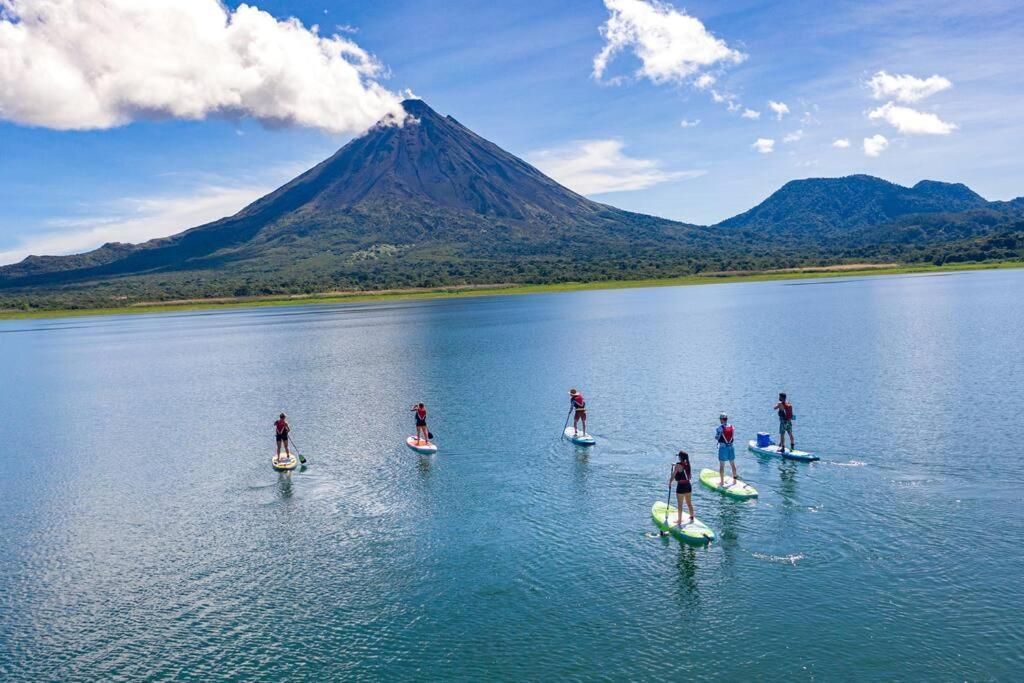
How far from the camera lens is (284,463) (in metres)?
39.1

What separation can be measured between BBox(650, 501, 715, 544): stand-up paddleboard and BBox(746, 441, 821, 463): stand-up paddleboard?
1007 centimetres

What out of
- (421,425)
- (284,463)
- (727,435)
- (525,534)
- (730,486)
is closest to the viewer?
(525,534)

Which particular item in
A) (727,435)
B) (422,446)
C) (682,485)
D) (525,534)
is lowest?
(525,534)

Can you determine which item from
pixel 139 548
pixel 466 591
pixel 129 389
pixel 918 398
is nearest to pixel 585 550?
pixel 466 591

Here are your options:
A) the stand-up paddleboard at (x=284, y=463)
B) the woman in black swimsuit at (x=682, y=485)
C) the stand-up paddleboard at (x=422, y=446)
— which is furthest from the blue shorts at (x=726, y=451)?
the stand-up paddleboard at (x=284, y=463)

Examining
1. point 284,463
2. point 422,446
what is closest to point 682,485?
point 422,446

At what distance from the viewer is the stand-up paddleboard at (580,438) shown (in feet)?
132

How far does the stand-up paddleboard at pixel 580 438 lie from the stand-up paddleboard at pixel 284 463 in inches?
620

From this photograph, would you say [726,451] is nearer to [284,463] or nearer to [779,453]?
[779,453]

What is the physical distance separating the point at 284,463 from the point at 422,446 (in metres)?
7.77

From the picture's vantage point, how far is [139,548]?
28.5m

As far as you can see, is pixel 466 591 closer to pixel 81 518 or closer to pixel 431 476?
pixel 431 476

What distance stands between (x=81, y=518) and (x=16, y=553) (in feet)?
13.6

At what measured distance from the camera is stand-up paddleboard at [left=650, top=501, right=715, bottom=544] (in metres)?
25.7
